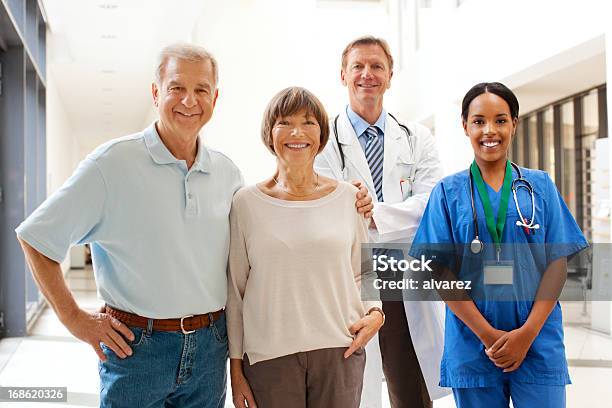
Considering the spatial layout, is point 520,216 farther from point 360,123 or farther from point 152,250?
point 152,250

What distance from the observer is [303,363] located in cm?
165

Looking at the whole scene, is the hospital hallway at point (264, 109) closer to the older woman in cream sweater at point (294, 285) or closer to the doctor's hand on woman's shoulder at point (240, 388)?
the older woman in cream sweater at point (294, 285)

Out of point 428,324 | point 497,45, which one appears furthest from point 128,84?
point 428,324

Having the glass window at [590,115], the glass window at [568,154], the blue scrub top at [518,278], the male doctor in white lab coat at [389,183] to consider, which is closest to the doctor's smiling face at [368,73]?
the male doctor in white lab coat at [389,183]

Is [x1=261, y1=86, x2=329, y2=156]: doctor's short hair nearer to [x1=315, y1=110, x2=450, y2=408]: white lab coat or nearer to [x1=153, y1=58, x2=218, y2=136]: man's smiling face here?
[x1=153, y1=58, x2=218, y2=136]: man's smiling face

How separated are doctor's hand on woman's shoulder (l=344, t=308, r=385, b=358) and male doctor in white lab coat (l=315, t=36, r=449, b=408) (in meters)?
0.50

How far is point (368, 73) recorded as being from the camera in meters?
2.35

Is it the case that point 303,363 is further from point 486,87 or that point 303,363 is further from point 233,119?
point 233,119

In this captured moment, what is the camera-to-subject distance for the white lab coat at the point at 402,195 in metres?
2.24

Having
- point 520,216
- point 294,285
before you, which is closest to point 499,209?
point 520,216

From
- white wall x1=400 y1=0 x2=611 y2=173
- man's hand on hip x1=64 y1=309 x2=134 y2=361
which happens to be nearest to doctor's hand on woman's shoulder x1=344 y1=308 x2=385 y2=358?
man's hand on hip x1=64 y1=309 x2=134 y2=361

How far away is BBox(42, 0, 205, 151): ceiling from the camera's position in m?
7.64

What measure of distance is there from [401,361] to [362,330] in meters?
0.70

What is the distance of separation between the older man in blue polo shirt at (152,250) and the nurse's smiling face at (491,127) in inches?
31.3
